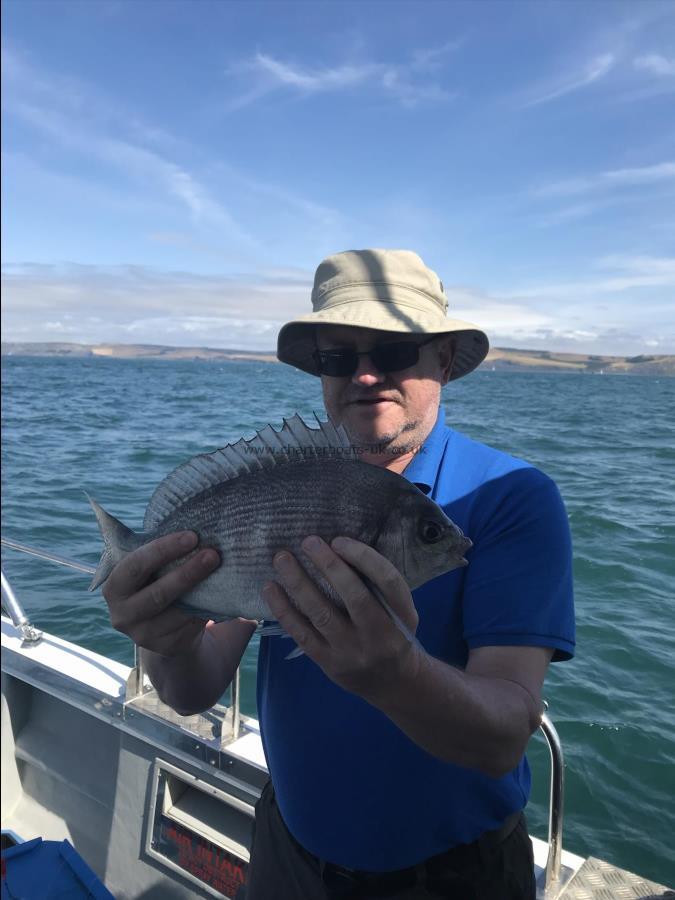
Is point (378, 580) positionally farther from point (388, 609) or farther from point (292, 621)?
point (292, 621)

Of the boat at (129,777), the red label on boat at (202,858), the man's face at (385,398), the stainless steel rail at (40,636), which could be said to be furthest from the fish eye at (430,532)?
the red label on boat at (202,858)

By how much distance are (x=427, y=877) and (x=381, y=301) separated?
6.49ft

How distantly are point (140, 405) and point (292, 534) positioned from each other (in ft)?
107

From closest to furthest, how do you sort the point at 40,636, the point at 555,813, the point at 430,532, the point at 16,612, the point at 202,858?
1. the point at 430,532
2. the point at 555,813
3. the point at 202,858
4. the point at 16,612
5. the point at 40,636

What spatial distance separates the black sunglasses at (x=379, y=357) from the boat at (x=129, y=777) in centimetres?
165

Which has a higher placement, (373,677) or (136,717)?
(373,677)

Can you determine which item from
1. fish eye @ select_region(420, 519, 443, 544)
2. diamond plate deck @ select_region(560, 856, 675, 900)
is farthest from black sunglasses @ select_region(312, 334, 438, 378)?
diamond plate deck @ select_region(560, 856, 675, 900)

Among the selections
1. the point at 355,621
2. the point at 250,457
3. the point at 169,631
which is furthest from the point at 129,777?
the point at 355,621

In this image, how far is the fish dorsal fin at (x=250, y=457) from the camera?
1.94m

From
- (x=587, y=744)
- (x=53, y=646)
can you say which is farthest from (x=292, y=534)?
(x=587, y=744)

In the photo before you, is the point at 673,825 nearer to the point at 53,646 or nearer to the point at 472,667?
the point at 472,667

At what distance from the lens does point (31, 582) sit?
9656 mm

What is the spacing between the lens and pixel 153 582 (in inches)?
75.5

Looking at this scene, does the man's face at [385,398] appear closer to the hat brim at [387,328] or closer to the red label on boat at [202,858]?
the hat brim at [387,328]
